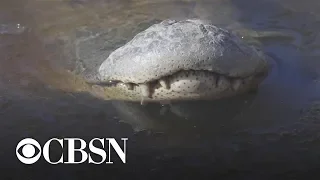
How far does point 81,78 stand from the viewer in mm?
4352

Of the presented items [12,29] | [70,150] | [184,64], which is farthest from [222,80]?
[12,29]

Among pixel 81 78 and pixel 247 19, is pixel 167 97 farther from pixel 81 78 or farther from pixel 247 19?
pixel 247 19

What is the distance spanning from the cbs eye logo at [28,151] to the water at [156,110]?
5 cm

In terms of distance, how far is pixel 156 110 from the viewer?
12.9 feet

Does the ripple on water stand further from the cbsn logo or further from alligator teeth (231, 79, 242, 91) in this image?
alligator teeth (231, 79, 242, 91)

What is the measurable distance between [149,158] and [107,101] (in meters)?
0.70

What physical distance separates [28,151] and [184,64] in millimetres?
1005

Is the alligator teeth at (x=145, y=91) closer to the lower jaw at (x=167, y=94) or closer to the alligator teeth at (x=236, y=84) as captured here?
the lower jaw at (x=167, y=94)

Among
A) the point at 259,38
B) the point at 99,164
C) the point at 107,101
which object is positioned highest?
the point at 259,38

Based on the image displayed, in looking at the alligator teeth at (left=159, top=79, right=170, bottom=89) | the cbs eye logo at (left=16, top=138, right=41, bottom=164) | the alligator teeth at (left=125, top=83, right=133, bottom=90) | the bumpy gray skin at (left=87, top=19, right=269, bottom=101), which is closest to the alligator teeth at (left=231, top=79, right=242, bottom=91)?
the bumpy gray skin at (left=87, top=19, right=269, bottom=101)

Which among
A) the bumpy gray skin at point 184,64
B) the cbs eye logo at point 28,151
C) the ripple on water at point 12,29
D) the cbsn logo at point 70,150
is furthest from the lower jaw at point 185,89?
the ripple on water at point 12,29

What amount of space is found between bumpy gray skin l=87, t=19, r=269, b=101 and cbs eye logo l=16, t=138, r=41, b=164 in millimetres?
680

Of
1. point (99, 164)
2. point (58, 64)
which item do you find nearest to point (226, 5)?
point (58, 64)

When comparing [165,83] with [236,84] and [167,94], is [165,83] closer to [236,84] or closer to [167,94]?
[167,94]
